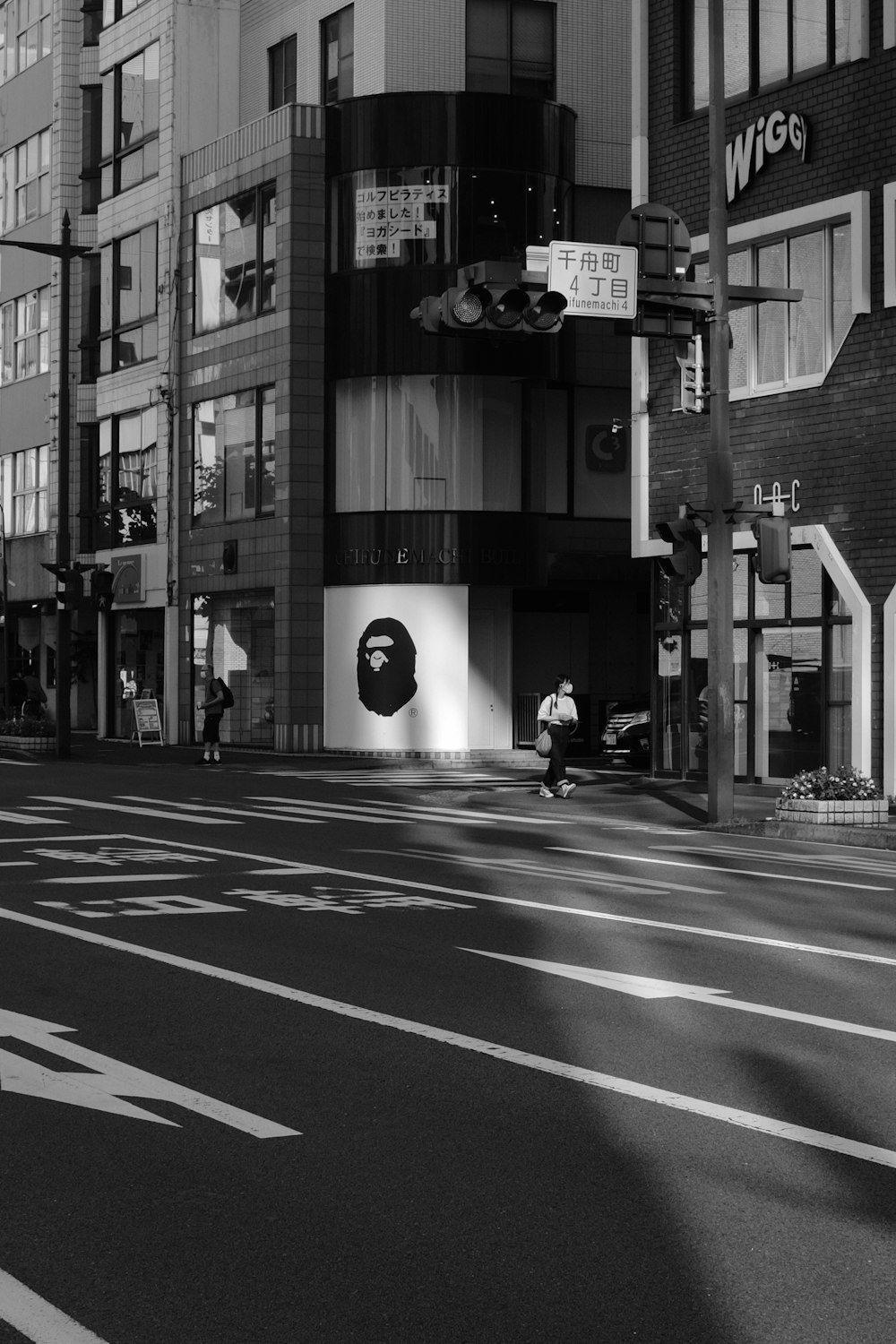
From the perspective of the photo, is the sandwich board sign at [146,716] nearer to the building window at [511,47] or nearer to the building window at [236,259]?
the building window at [236,259]

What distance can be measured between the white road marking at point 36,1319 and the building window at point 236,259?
34712 mm

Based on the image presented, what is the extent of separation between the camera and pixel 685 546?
21.2 metres

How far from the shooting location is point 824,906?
13.6m

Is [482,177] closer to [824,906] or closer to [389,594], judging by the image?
[389,594]

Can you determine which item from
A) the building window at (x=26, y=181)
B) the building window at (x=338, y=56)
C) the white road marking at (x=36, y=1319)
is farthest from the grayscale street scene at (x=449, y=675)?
the building window at (x=26, y=181)

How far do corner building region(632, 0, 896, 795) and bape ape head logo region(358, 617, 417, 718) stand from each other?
9.81 metres

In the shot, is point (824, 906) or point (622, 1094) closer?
point (622, 1094)

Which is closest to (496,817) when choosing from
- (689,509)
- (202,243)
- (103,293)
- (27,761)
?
(689,509)

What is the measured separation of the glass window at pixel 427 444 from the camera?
Answer: 37.2m

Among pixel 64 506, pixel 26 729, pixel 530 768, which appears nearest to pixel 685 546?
pixel 530 768

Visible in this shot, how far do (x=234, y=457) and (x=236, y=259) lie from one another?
4054mm

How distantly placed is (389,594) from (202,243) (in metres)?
9.37

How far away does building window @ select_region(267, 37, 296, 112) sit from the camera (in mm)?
40750

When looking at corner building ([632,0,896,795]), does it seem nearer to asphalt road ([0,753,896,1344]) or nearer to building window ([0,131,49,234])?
asphalt road ([0,753,896,1344])
